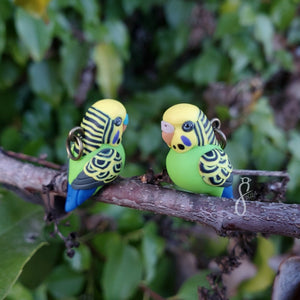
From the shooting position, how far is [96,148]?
0.45 m

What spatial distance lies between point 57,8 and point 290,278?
2.35 ft

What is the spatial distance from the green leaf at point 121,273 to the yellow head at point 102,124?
311 millimetres

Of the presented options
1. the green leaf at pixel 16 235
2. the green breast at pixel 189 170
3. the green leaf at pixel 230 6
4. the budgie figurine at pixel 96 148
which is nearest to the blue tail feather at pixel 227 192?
the green breast at pixel 189 170

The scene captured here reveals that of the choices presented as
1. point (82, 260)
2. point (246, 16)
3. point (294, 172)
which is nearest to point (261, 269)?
point (294, 172)

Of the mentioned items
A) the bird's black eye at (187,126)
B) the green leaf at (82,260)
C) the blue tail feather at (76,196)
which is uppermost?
the bird's black eye at (187,126)

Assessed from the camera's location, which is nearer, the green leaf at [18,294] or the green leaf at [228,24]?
the green leaf at [18,294]

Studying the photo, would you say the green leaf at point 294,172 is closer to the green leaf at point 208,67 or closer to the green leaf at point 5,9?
the green leaf at point 208,67

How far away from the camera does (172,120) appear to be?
0.40 m

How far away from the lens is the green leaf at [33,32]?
0.75m

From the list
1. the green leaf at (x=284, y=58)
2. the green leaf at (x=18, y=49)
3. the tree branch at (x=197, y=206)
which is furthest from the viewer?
the green leaf at (x=284, y=58)

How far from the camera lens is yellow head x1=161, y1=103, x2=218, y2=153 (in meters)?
0.40

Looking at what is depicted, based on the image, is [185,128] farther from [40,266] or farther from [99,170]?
[40,266]

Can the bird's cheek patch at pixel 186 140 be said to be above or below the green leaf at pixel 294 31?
below

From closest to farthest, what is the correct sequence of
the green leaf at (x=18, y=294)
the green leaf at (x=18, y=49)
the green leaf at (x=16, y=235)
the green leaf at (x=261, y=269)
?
1. the green leaf at (x=16, y=235)
2. the green leaf at (x=18, y=294)
3. the green leaf at (x=261, y=269)
4. the green leaf at (x=18, y=49)
